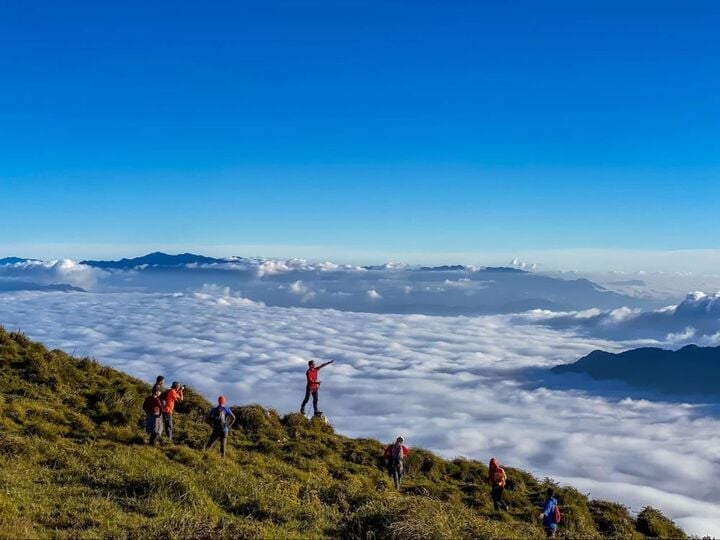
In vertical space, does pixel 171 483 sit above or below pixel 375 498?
above

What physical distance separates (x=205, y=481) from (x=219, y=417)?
18.0ft

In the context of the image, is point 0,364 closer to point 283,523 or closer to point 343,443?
point 343,443

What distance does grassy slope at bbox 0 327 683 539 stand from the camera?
10031 mm

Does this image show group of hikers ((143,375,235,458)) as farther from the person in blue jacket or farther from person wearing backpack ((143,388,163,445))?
the person in blue jacket

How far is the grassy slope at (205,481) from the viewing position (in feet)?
32.9

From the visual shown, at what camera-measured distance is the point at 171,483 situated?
11750mm

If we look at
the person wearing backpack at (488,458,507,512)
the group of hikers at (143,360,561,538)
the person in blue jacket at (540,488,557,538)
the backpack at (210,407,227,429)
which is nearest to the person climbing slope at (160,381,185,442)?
the group of hikers at (143,360,561,538)

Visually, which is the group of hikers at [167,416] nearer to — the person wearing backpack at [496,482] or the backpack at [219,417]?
the backpack at [219,417]

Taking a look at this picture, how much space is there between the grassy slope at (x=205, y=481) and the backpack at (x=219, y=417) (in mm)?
928

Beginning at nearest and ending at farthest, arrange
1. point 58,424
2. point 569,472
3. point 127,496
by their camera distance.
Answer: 1. point 127,496
2. point 58,424
3. point 569,472

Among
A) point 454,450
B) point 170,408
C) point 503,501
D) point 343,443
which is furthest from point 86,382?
point 454,450

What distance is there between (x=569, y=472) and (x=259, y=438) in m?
169

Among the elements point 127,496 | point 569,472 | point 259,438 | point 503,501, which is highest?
point 127,496

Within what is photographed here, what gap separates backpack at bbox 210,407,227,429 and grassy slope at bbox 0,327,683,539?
0.93 meters
